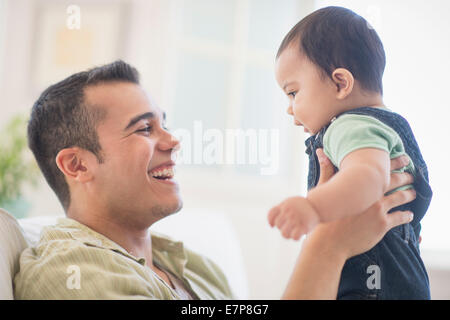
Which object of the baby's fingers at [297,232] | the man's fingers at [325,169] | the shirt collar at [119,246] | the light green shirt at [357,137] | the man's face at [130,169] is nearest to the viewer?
the baby's fingers at [297,232]

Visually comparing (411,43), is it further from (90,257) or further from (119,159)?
(90,257)

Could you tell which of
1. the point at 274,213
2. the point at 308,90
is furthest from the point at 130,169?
the point at 274,213

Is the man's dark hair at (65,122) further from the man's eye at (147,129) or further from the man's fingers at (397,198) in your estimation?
the man's fingers at (397,198)

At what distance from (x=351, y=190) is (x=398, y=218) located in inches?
10.1

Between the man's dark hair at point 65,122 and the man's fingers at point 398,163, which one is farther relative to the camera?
the man's dark hair at point 65,122

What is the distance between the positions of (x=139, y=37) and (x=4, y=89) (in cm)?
99

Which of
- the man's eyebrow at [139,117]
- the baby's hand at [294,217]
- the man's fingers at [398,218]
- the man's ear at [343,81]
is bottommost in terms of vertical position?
the man's fingers at [398,218]

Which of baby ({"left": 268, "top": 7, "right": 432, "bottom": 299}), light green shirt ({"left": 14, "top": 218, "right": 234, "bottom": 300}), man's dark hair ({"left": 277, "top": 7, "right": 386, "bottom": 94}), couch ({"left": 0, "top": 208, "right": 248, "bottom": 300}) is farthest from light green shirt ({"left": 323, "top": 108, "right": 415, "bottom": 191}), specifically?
couch ({"left": 0, "top": 208, "right": 248, "bottom": 300})

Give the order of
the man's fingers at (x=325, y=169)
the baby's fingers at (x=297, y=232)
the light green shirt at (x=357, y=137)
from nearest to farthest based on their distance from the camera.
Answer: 1. the baby's fingers at (x=297, y=232)
2. the light green shirt at (x=357, y=137)
3. the man's fingers at (x=325, y=169)

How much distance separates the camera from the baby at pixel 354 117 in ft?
2.46

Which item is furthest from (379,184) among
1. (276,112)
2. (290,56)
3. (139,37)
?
(139,37)

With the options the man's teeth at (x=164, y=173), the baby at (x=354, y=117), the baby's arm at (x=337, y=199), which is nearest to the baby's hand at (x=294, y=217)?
the baby's arm at (x=337, y=199)

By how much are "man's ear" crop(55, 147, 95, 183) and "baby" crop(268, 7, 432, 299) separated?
562 millimetres

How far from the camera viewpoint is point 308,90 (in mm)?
835
